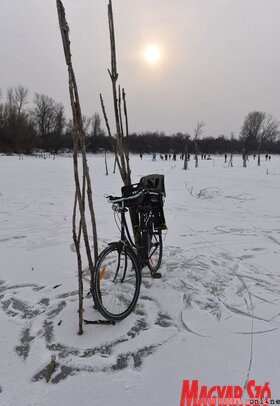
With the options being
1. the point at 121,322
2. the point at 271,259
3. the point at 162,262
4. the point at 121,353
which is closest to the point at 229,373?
the point at 121,353

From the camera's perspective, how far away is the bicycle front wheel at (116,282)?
2.38 metres

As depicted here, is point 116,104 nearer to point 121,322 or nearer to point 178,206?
point 121,322

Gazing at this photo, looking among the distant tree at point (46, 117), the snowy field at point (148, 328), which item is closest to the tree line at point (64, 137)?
the distant tree at point (46, 117)

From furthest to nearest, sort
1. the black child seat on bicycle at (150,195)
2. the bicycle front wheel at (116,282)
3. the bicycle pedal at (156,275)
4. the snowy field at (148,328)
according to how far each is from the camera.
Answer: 1. the bicycle pedal at (156,275)
2. the black child seat on bicycle at (150,195)
3. the bicycle front wheel at (116,282)
4. the snowy field at (148,328)

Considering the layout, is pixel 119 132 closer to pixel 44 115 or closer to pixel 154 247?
pixel 154 247

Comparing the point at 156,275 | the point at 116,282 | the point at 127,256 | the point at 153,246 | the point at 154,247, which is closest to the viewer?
the point at 127,256

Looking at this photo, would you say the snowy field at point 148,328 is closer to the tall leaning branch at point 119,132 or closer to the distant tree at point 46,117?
the tall leaning branch at point 119,132

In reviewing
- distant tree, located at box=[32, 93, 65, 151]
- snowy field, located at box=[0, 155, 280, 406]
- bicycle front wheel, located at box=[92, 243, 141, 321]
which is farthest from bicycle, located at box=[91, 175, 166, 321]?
distant tree, located at box=[32, 93, 65, 151]

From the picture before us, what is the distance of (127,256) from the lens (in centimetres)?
276

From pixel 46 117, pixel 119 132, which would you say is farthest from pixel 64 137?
pixel 119 132

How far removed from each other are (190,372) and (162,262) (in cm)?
199

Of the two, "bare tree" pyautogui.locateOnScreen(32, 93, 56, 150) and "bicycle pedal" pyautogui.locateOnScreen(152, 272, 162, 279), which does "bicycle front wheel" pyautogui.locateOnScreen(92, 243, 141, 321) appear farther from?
"bare tree" pyautogui.locateOnScreen(32, 93, 56, 150)

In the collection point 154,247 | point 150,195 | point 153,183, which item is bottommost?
point 154,247

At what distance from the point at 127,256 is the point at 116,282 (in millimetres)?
380
